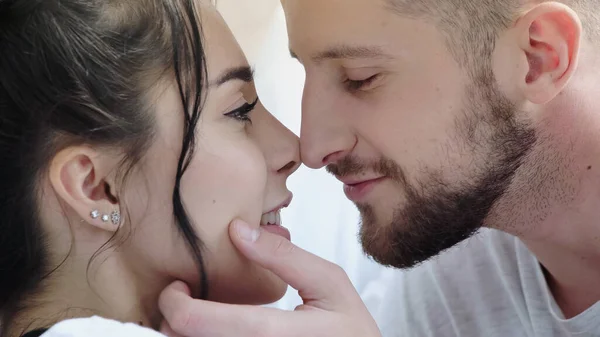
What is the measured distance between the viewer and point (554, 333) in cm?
105

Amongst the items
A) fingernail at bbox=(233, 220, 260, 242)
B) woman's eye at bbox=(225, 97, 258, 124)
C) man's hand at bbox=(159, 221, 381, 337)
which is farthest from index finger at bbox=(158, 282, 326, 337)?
woman's eye at bbox=(225, 97, 258, 124)

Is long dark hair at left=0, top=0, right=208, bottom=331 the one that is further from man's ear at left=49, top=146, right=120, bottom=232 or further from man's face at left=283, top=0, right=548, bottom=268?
man's face at left=283, top=0, right=548, bottom=268

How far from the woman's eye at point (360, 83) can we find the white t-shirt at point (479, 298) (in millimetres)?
450

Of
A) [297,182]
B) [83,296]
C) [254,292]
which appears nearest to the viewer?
[83,296]

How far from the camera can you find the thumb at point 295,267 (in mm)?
843

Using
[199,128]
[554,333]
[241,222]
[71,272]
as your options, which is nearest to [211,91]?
[199,128]

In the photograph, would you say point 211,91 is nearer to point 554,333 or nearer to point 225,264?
point 225,264

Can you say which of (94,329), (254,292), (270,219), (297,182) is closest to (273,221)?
(270,219)

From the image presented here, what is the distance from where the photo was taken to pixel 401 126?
3.08 ft

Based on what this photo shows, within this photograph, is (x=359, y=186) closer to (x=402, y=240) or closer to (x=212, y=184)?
(x=402, y=240)

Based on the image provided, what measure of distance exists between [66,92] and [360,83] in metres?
0.43

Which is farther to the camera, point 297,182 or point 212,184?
point 297,182

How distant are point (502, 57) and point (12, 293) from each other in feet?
2.43

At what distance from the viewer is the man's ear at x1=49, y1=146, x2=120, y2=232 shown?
2.43 ft
